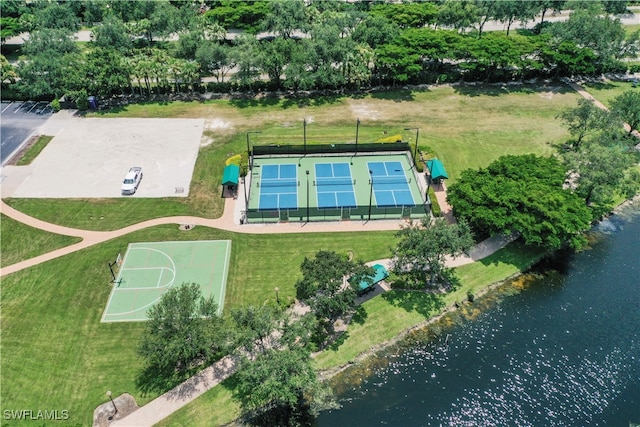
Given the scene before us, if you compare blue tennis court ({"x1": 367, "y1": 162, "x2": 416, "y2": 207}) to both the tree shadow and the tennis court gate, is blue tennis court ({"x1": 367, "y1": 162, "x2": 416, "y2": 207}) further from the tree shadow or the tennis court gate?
the tree shadow

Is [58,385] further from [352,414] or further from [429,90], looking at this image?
[429,90]

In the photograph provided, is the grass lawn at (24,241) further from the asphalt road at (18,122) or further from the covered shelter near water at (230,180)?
the covered shelter near water at (230,180)

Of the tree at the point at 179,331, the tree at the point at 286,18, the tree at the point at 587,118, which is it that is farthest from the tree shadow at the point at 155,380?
the tree at the point at 286,18

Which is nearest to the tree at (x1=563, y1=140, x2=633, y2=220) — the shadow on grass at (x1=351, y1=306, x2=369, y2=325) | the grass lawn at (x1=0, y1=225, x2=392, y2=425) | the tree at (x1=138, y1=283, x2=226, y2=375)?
the grass lawn at (x1=0, y1=225, x2=392, y2=425)

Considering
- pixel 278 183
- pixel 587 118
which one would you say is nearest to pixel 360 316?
pixel 278 183

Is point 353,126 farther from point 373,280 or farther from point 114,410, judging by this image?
point 114,410

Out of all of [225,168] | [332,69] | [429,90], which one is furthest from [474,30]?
[225,168]

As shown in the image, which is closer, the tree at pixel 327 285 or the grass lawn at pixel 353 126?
the tree at pixel 327 285
